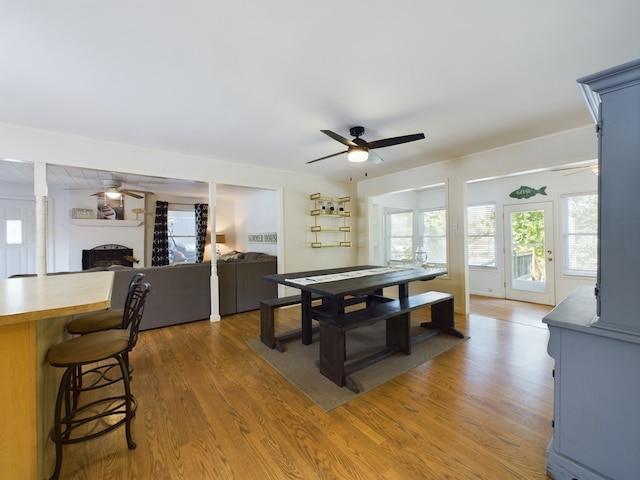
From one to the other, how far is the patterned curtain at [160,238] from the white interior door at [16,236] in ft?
6.87

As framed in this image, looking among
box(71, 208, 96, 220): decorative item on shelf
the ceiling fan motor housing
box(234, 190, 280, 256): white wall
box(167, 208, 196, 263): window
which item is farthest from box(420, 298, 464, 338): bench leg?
box(71, 208, 96, 220): decorative item on shelf

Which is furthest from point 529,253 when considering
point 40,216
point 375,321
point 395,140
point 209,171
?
point 40,216

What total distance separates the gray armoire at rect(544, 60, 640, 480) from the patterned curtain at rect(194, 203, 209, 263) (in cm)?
735

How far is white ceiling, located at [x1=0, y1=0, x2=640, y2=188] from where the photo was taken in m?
1.44

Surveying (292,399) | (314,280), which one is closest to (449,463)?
(292,399)

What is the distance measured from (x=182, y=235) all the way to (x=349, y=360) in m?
6.18

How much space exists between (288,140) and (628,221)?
2.96 m

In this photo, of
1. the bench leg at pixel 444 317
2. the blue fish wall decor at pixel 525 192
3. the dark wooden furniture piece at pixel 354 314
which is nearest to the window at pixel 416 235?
the blue fish wall decor at pixel 525 192

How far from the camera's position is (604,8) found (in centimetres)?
141

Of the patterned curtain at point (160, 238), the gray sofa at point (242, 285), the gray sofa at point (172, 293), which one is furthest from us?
the patterned curtain at point (160, 238)

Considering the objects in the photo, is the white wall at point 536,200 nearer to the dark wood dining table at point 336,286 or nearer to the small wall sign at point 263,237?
the dark wood dining table at point 336,286

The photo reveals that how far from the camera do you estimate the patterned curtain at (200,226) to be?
7176mm

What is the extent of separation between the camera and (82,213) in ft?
19.5

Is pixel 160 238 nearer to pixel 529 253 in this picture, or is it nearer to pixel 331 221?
pixel 331 221
